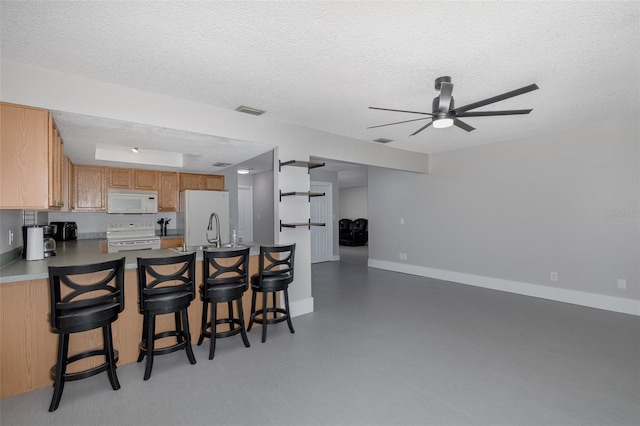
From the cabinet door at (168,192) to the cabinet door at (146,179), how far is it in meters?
0.08

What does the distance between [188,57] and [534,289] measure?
18.0 ft

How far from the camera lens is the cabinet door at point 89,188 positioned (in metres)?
4.82

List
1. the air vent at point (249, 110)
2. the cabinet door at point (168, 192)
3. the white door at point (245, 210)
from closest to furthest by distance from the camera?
1. the air vent at point (249, 110)
2. the cabinet door at point (168, 192)
3. the white door at point (245, 210)

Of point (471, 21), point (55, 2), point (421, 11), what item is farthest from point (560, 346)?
point (55, 2)

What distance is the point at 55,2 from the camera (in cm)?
166

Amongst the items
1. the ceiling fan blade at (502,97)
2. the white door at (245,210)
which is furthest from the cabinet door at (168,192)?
the ceiling fan blade at (502,97)

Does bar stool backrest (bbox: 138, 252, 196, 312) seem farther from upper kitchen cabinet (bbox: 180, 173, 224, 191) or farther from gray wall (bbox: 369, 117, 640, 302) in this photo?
gray wall (bbox: 369, 117, 640, 302)

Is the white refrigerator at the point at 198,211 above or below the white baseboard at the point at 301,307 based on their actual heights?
above

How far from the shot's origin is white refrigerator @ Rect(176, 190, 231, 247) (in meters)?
5.36

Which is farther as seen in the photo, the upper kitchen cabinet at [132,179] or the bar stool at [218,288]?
the upper kitchen cabinet at [132,179]

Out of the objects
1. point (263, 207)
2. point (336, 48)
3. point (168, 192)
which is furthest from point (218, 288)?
point (263, 207)

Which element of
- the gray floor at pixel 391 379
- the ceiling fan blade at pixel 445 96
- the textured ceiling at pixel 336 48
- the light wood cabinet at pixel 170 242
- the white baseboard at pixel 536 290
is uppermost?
the textured ceiling at pixel 336 48

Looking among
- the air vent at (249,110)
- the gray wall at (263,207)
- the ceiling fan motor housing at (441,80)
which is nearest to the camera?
the ceiling fan motor housing at (441,80)

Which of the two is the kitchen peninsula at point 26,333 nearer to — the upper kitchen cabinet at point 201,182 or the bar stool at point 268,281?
the bar stool at point 268,281
